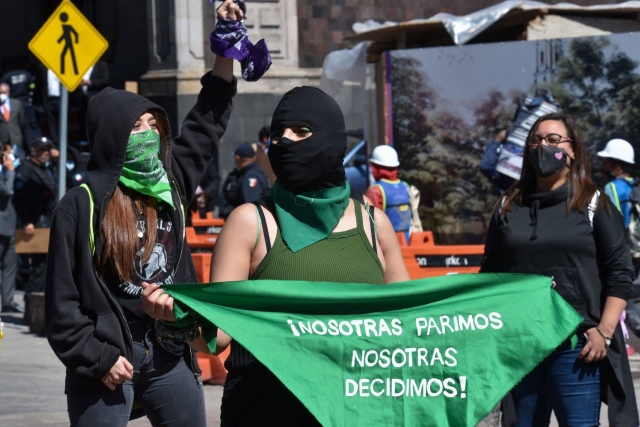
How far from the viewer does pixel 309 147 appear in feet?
11.5

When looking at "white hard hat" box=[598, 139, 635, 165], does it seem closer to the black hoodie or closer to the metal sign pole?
the metal sign pole

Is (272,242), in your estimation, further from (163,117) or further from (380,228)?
(163,117)

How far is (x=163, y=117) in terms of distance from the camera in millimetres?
4137

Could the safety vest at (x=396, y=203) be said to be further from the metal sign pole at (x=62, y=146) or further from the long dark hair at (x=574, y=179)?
the long dark hair at (x=574, y=179)

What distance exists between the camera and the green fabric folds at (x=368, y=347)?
11.2 feet

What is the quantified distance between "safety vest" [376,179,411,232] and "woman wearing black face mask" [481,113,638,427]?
543cm

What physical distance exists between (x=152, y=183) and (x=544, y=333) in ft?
4.65

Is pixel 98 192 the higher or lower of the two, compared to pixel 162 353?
higher

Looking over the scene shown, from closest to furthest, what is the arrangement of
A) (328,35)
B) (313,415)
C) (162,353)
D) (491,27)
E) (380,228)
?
(313,415)
(380,228)
(162,353)
(491,27)
(328,35)

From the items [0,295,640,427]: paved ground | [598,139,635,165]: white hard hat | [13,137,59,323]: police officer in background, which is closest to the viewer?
[0,295,640,427]: paved ground

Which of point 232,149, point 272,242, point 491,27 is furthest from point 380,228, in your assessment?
point 232,149

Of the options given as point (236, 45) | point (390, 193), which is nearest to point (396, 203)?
point (390, 193)

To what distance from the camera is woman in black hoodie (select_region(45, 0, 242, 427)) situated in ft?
12.3

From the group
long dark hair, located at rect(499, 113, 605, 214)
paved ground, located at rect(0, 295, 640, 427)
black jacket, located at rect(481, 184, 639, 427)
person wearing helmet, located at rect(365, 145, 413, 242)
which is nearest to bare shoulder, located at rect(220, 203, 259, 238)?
black jacket, located at rect(481, 184, 639, 427)
